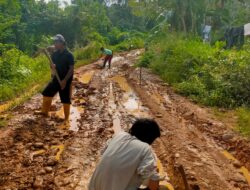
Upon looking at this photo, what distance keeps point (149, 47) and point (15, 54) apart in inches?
326

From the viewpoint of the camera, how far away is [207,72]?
12.0m

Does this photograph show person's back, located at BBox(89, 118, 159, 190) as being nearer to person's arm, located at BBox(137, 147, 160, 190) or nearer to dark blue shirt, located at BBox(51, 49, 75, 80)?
person's arm, located at BBox(137, 147, 160, 190)

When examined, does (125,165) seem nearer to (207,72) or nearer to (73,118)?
(73,118)

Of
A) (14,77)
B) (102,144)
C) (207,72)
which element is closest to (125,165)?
(102,144)

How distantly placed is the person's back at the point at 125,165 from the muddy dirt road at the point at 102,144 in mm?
678

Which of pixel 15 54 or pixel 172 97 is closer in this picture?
pixel 172 97

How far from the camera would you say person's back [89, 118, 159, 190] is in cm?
317

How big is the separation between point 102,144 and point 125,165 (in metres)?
3.39

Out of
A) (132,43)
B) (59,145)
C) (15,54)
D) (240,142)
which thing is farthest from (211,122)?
(132,43)

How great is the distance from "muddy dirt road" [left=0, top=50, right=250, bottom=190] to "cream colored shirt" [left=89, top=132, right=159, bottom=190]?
0.68 meters

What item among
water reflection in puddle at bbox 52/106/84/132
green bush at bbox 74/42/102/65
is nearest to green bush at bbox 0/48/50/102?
water reflection in puddle at bbox 52/106/84/132

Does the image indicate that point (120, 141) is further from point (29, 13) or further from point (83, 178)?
point (29, 13)

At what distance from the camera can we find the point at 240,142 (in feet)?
23.8

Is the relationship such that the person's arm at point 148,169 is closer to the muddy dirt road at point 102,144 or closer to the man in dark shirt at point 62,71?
the muddy dirt road at point 102,144
